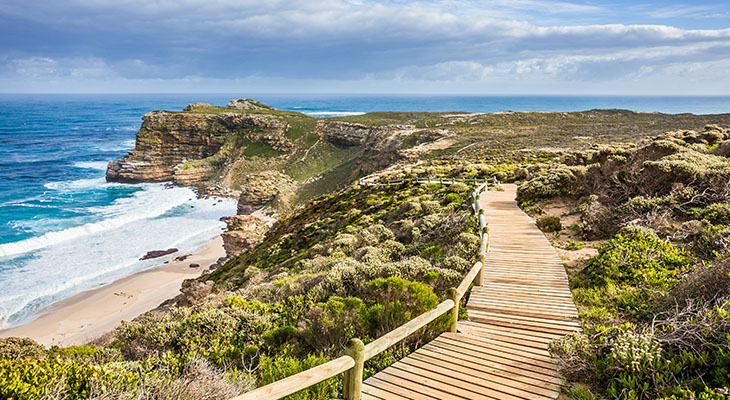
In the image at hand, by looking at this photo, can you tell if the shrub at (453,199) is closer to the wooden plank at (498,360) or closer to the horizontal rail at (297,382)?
the wooden plank at (498,360)

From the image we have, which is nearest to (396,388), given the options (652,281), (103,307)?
(652,281)

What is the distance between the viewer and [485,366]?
5250mm

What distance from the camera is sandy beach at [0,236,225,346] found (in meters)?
23.3

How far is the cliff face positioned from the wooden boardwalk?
74980mm

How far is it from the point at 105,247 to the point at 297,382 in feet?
146

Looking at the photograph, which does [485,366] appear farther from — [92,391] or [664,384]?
[92,391]

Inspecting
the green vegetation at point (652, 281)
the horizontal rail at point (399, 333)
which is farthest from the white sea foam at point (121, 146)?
the horizontal rail at point (399, 333)

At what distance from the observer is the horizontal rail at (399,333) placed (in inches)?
183

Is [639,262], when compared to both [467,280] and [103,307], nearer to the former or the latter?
[467,280]

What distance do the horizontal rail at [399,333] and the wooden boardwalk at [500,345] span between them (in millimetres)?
489

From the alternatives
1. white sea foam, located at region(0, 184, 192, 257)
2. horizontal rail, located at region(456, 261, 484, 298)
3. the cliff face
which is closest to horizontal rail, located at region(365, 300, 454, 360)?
horizontal rail, located at region(456, 261, 484, 298)

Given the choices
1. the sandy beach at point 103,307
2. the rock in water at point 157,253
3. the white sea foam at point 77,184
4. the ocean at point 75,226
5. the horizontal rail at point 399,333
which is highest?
the horizontal rail at point 399,333

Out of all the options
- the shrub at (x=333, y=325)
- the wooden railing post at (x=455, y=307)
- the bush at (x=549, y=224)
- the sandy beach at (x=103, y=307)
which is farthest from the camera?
the sandy beach at (x=103, y=307)

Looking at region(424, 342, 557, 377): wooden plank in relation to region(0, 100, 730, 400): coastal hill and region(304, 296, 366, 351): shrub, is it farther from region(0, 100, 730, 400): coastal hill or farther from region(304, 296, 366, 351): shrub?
region(304, 296, 366, 351): shrub
